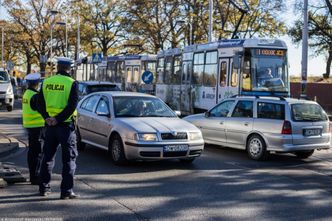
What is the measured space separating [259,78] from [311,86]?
62.9 feet

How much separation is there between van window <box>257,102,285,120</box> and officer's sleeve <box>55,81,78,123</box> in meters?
5.57

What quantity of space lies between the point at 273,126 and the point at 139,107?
9.61 ft

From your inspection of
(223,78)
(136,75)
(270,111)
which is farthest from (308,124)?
(136,75)

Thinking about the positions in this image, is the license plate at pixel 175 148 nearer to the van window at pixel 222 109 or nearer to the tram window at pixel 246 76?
the van window at pixel 222 109

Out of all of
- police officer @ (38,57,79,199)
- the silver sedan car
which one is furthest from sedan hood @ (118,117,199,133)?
police officer @ (38,57,79,199)

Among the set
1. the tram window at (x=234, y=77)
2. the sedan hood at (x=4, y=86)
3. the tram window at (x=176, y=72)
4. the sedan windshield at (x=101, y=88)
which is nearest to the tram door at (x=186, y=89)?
the tram window at (x=176, y=72)

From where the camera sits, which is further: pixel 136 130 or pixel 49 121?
pixel 136 130

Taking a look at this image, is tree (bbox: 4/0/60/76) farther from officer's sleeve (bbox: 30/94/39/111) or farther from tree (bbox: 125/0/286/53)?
officer's sleeve (bbox: 30/94/39/111)

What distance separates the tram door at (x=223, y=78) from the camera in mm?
17828

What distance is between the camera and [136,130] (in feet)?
31.2

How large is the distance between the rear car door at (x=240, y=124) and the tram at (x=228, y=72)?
468 centimetres

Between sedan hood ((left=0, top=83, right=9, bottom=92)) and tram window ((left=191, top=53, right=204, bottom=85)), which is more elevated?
tram window ((left=191, top=53, right=204, bottom=85))

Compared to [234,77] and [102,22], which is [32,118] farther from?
[102,22]

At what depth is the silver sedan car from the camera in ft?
31.1
